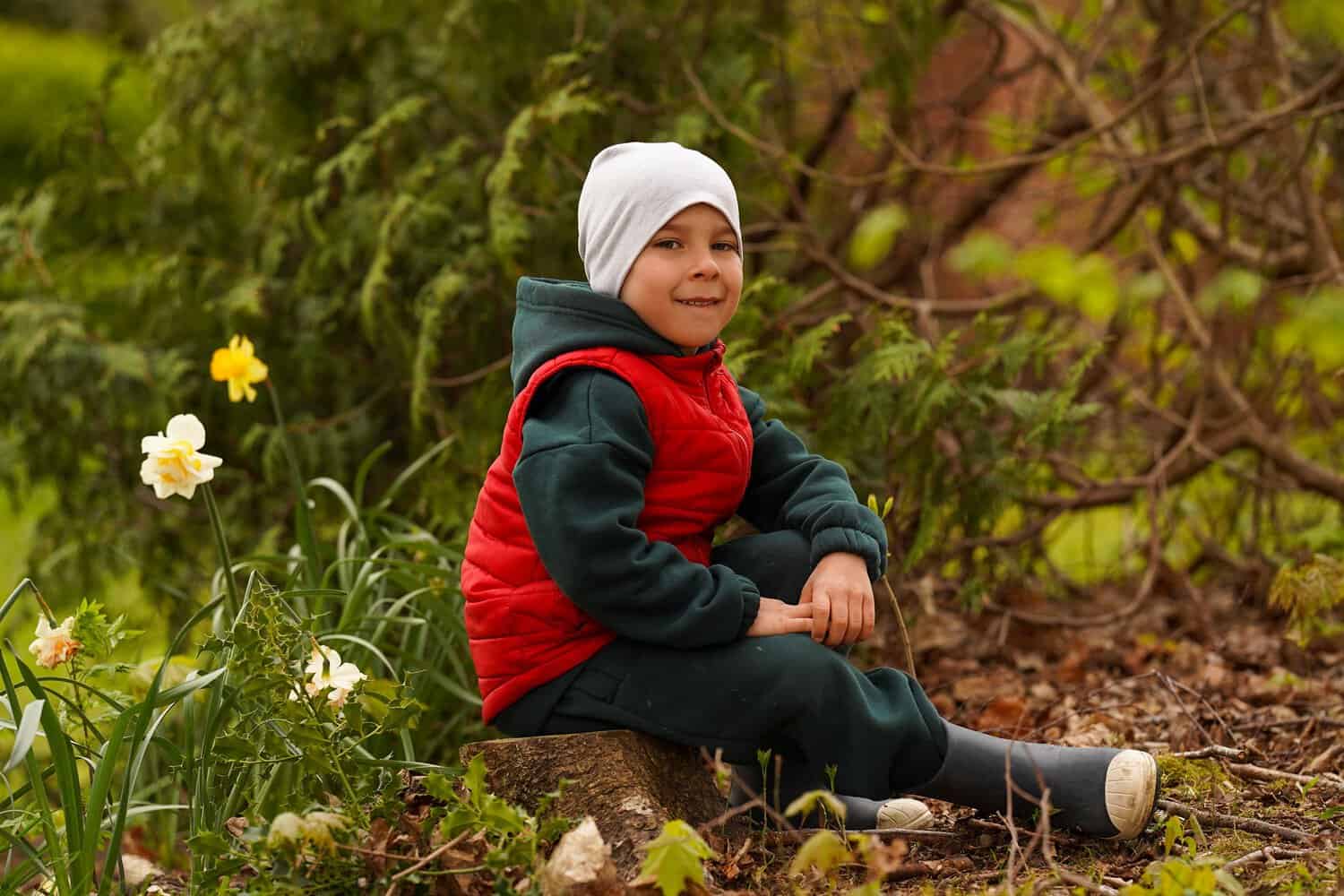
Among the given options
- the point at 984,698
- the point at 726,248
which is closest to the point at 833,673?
the point at 726,248

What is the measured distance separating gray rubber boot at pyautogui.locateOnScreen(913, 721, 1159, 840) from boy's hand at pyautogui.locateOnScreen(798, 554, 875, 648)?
0.28 meters

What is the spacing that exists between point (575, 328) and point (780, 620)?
0.63 meters

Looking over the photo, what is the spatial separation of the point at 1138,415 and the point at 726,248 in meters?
3.38

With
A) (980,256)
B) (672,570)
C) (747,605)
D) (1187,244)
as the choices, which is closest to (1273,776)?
(747,605)

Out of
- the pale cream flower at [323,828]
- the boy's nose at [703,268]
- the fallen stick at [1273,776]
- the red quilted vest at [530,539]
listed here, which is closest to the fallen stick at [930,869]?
the red quilted vest at [530,539]

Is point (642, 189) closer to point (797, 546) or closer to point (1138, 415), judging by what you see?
point (797, 546)

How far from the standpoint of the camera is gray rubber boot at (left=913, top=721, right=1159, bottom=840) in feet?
7.94

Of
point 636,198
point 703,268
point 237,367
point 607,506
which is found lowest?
point 607,506

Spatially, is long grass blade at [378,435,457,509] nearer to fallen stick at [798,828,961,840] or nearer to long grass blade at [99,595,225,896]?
long grass blade at [99,595,225,896]

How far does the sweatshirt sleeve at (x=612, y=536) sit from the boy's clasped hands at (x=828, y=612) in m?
0.05

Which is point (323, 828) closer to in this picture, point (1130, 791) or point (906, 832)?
point (906, 832)

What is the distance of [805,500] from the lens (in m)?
2.65

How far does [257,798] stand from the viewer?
242 cm

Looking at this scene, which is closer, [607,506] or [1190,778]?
[607,506]
